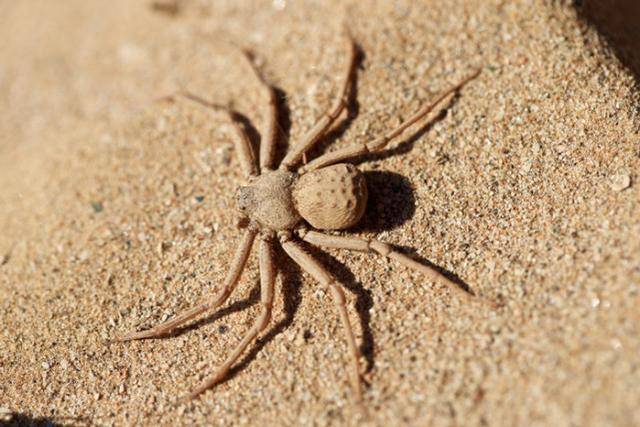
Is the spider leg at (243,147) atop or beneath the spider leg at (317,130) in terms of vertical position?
beneath

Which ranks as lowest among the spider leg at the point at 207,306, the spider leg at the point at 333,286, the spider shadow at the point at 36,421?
the spider shadow at the point at 36,421

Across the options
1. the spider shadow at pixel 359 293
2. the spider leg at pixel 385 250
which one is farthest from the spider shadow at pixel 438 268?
the spider shadow at pixel 359 293

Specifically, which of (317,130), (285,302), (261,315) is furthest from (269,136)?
(261,315)

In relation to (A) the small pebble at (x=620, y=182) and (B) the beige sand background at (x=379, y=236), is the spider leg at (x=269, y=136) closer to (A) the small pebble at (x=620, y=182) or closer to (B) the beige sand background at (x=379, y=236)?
(B) the beige sand background at (x=379, y=236)

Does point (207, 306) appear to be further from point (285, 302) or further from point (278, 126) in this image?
point (278, 126)

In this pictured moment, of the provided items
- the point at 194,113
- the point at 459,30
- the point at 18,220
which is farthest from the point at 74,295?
the point at 459,30

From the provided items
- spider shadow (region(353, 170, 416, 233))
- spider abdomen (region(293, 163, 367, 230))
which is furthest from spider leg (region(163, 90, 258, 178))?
spider shadow (region(353, 170, 416, 233))
